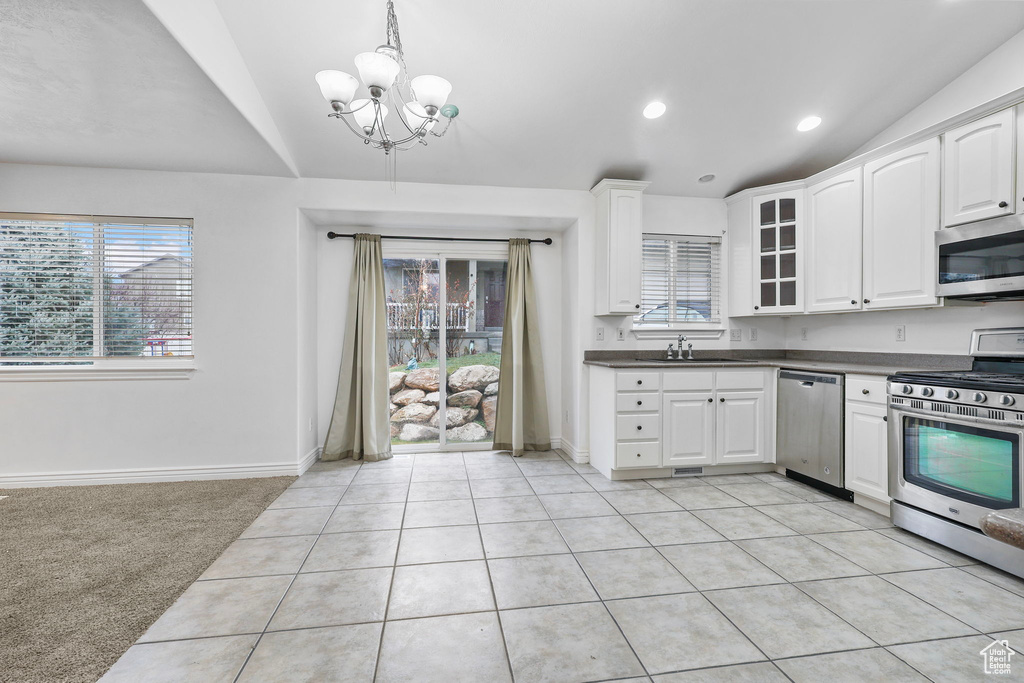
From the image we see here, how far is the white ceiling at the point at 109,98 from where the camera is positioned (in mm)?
2072

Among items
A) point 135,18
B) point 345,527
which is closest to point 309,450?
point 345,527

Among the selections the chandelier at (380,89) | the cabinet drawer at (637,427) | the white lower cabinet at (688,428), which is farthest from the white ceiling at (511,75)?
the cabinet drawer at (637,427)

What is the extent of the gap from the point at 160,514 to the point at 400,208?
2.74m

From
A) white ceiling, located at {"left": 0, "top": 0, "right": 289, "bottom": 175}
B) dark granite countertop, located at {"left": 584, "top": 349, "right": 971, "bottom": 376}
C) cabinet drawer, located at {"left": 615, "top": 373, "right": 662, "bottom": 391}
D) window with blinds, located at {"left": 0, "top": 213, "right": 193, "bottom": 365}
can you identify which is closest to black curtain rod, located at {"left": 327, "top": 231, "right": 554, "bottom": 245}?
white ceiling, located at {"left": 0, "top": 0, "right": 289, "bottom": 175}

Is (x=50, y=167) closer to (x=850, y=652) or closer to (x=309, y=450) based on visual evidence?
(x=309, y=450)

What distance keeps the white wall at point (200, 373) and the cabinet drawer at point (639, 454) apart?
2627mm

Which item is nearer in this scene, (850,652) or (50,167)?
(850,652)

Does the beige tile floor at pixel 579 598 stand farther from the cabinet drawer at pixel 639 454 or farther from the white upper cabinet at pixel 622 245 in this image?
the white upper cabinet at pixel 622 245

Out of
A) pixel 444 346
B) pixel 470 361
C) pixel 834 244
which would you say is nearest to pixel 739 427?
pixel 834 244

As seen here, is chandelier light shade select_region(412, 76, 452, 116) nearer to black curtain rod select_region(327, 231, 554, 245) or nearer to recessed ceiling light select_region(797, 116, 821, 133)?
black curtain rod select_region(327, 231, 554, 245)

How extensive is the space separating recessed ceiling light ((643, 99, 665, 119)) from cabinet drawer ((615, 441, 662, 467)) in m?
2.43

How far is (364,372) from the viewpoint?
411 centimetres

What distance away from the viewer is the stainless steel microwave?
2.46 m

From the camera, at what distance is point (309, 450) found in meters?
4.00
